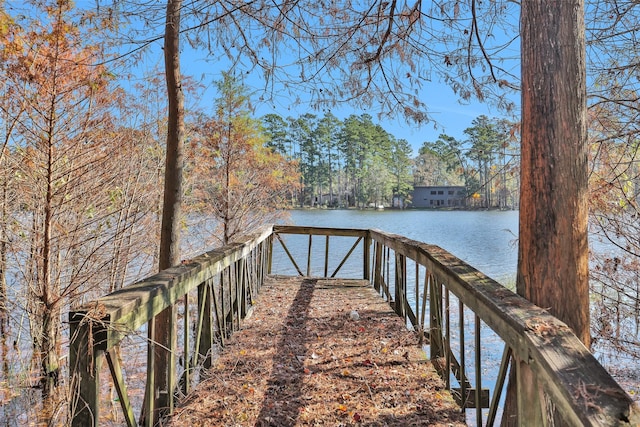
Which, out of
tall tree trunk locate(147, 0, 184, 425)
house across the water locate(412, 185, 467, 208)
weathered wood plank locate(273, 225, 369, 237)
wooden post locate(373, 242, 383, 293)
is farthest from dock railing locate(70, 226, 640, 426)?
house across the water locate(412, 185, 467, 208)

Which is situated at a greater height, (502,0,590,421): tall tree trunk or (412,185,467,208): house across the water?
(412,185,467,208): house across the water

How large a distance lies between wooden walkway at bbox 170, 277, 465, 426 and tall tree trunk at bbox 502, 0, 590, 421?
1062 millimetres

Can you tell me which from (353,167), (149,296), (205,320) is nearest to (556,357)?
(149,296)

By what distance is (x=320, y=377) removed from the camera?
10.6 feet

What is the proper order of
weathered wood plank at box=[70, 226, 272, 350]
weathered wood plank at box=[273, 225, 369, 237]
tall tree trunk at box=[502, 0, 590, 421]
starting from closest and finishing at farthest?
weathered wood plank at box=[70, 226, 272, 350], tall tree trunk at box=[502, 0, 590, 421], weathered wood plank at box=[273, 225, 369, 237]

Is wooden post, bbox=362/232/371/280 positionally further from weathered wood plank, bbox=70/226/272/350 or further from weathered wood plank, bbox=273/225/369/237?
weathered wood plank, bbox=70/226/272/350

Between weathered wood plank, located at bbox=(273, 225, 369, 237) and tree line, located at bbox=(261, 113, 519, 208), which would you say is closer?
weathered wood plank, located at bbox=(273, 225, 369, 237)

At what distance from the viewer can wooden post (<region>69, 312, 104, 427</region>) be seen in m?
1.61

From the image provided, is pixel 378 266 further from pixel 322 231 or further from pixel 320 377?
pixel 320 377

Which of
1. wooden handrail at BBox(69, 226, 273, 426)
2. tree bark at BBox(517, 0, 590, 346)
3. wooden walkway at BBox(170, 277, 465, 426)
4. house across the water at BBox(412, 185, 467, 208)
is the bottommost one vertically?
wooden walkway at BBox(170, 277, 465, 426)

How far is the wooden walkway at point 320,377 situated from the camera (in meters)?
2.63

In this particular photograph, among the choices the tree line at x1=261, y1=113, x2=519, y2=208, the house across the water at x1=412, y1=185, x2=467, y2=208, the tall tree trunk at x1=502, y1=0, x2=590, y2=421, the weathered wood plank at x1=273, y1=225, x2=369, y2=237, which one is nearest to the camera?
the tall tree trunk at x1=502, y1=0, x2=590, y2=421

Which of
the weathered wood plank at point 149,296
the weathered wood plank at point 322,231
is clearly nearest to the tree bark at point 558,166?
the weathered wood plank at point 149,296

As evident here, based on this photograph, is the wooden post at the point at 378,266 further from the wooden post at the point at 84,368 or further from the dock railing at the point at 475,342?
the wooden post at the point at 84,368
